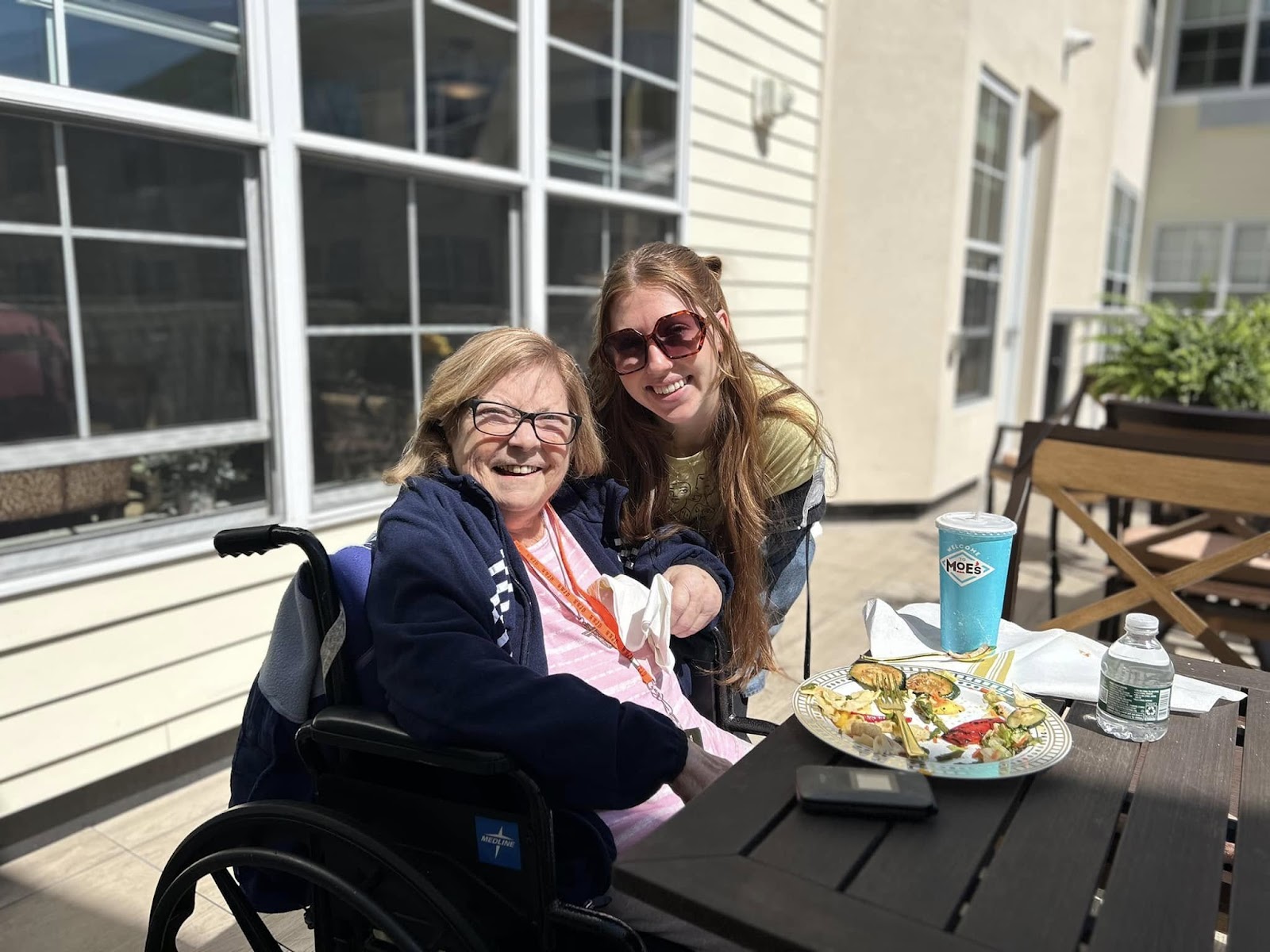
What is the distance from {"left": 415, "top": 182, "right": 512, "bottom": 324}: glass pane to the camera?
10.6ft

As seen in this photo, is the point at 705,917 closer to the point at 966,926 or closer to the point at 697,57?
the point at 966,926

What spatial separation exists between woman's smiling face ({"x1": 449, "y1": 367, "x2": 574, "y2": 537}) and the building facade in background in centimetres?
139

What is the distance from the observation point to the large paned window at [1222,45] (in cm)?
1152

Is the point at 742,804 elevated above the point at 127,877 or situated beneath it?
elevated above

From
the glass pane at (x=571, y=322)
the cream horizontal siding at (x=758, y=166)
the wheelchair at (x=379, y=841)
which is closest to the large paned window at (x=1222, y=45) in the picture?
the cream horizontal siding at (x=758, y=166)

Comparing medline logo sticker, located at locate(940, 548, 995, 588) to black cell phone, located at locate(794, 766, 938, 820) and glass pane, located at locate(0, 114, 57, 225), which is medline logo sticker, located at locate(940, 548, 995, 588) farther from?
glass pane, located at locate(0, 114, 57, 225)

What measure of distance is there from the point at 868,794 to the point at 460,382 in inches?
35.7

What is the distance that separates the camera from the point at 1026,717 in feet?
3.94

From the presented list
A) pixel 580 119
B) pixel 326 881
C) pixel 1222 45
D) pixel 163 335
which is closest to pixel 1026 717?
pixel 326 881

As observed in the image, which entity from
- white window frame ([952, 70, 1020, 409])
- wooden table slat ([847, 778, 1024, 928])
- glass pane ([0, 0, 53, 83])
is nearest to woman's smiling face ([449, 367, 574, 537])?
wooden table slat ([847, 778, 1024, 928])

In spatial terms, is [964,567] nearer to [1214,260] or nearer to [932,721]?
[932,721]

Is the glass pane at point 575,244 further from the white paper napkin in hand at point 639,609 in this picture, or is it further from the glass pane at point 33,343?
the white paper napkin in hand at point 639,609

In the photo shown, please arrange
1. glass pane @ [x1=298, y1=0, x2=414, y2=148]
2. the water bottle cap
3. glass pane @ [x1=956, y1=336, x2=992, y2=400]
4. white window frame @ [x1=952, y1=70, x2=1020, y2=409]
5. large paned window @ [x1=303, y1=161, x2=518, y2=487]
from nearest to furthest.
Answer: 1. the water bottle cap
2. glass pane @ [x1=298, y1=0, x2=414, y2=148]
3. large paned window @ [x1=303, y1=161, x2=518, y2=487]
4. white window frame @ [x1=952, y1=70, x2=1020, y2=409]
5. glass pane @ [x1=956, y1=336, x2=992, y2=400]

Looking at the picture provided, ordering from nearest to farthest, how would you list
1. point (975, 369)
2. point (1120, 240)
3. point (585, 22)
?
point (585, 22) < point (975, 369) < point (1120, 240)
